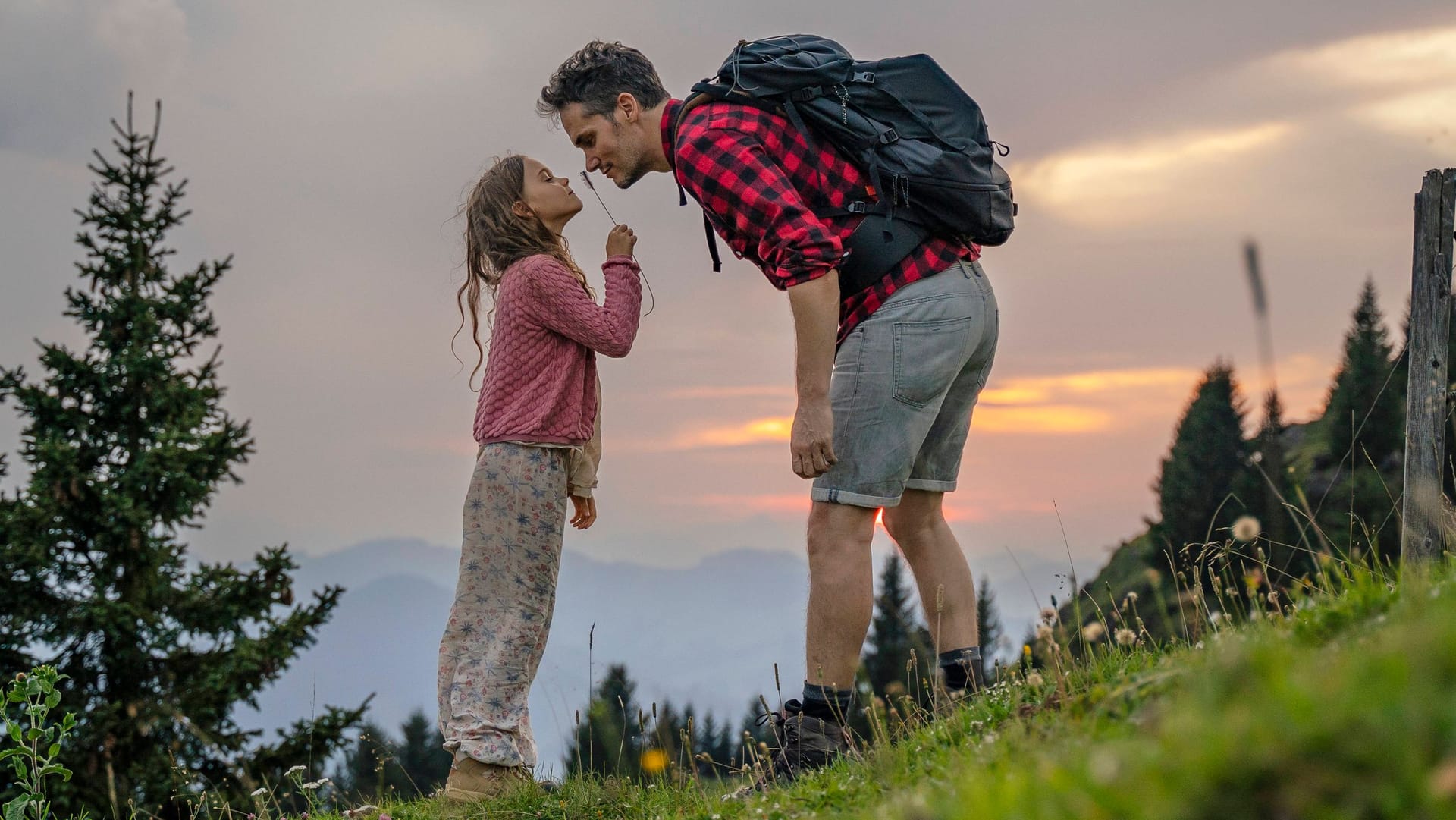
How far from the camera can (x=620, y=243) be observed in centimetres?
534

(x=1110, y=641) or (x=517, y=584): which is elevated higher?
(x=517, y=584)

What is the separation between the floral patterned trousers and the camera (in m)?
5.25

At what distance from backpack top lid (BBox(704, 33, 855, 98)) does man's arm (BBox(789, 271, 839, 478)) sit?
84 cm

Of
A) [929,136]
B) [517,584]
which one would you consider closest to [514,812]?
[517,584]

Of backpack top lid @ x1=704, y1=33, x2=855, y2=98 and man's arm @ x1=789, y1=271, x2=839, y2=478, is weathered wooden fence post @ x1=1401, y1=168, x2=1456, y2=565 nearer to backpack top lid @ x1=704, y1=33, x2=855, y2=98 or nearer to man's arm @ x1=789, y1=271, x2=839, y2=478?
man's arm @ x1=789, y1=271, x2=839, y2=478

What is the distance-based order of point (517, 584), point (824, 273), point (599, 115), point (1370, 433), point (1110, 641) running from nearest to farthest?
point (824, 273), point (1110, 641), point (599, 115), point (517, 584), point (1370, 433)

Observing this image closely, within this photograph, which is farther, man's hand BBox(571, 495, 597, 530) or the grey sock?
man's hand BBox(571, 495, 597, 530)

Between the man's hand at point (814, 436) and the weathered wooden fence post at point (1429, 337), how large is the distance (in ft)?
A: 9.17

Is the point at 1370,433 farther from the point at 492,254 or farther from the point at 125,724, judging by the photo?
the point at 492,254

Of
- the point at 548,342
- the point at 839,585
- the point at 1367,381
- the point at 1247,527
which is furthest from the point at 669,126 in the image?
the point at 1367,381

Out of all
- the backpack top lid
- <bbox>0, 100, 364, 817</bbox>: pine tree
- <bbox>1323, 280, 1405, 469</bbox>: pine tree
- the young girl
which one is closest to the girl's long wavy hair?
the young girl

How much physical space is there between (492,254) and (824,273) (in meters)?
1.99

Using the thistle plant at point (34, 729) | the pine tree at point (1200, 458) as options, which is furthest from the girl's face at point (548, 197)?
the pine tree at point (1200, 458)

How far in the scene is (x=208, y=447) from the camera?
17953 millimetres
